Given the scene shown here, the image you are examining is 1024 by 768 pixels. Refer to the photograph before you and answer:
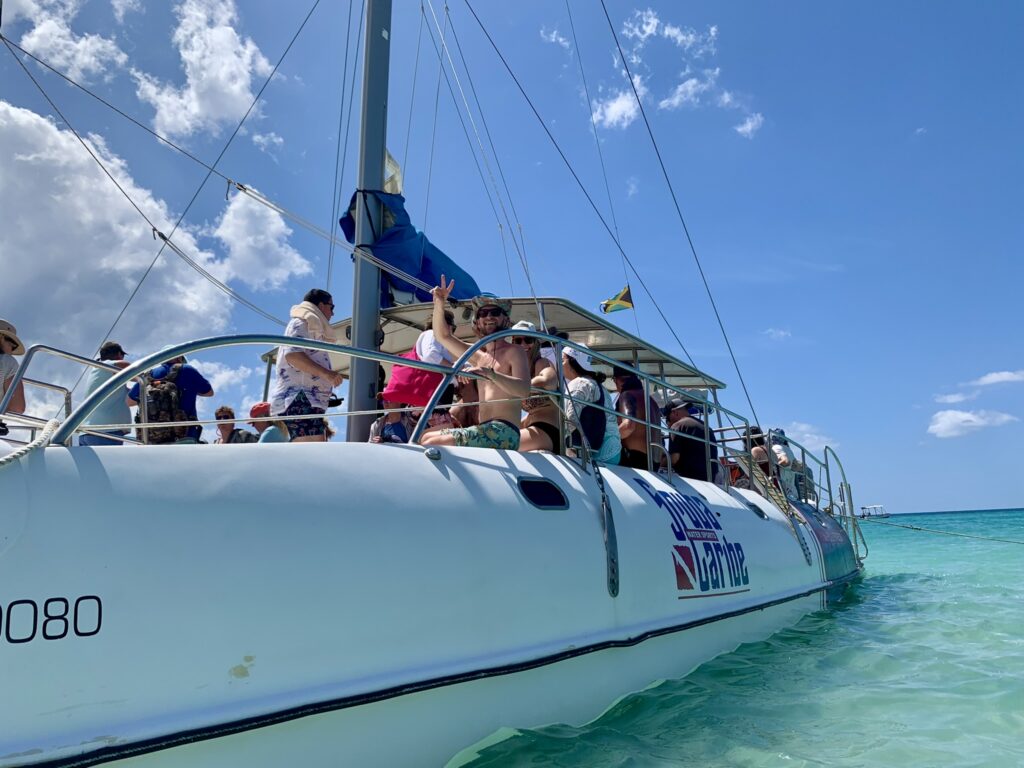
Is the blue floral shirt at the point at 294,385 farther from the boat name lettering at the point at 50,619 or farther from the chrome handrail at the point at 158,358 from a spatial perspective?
the boat name lettering at the point at 50,619

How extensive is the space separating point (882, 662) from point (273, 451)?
15.3 feet

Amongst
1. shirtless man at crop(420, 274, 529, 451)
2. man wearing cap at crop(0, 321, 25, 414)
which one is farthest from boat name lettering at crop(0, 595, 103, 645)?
man wearing cap at crop(0, 321, 25, 414)

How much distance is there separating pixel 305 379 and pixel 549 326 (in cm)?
242

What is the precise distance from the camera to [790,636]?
5812 millimetres

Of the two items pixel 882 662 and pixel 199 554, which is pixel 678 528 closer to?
pixel 882 662

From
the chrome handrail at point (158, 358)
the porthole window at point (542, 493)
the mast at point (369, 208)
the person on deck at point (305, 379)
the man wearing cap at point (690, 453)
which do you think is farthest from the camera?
the man wearing cap at point (690, 453)

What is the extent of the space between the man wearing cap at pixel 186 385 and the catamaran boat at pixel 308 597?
1.80 metres

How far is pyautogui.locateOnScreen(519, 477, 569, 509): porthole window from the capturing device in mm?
3463

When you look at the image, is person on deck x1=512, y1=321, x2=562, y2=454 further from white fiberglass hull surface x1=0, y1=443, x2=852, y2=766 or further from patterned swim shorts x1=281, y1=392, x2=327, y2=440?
patterned swim shorts x1=281, y1=392, x2=327, y2=440

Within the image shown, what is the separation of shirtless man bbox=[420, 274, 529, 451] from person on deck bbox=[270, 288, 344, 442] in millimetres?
856

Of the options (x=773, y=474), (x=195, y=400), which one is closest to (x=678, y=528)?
(x=195, y=400)

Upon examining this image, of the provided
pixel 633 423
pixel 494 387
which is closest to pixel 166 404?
pixel 494 387

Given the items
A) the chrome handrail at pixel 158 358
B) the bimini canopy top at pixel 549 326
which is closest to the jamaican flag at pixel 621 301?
the bimini canopy top at pixel 549 326

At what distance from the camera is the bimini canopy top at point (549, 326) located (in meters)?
5.60
